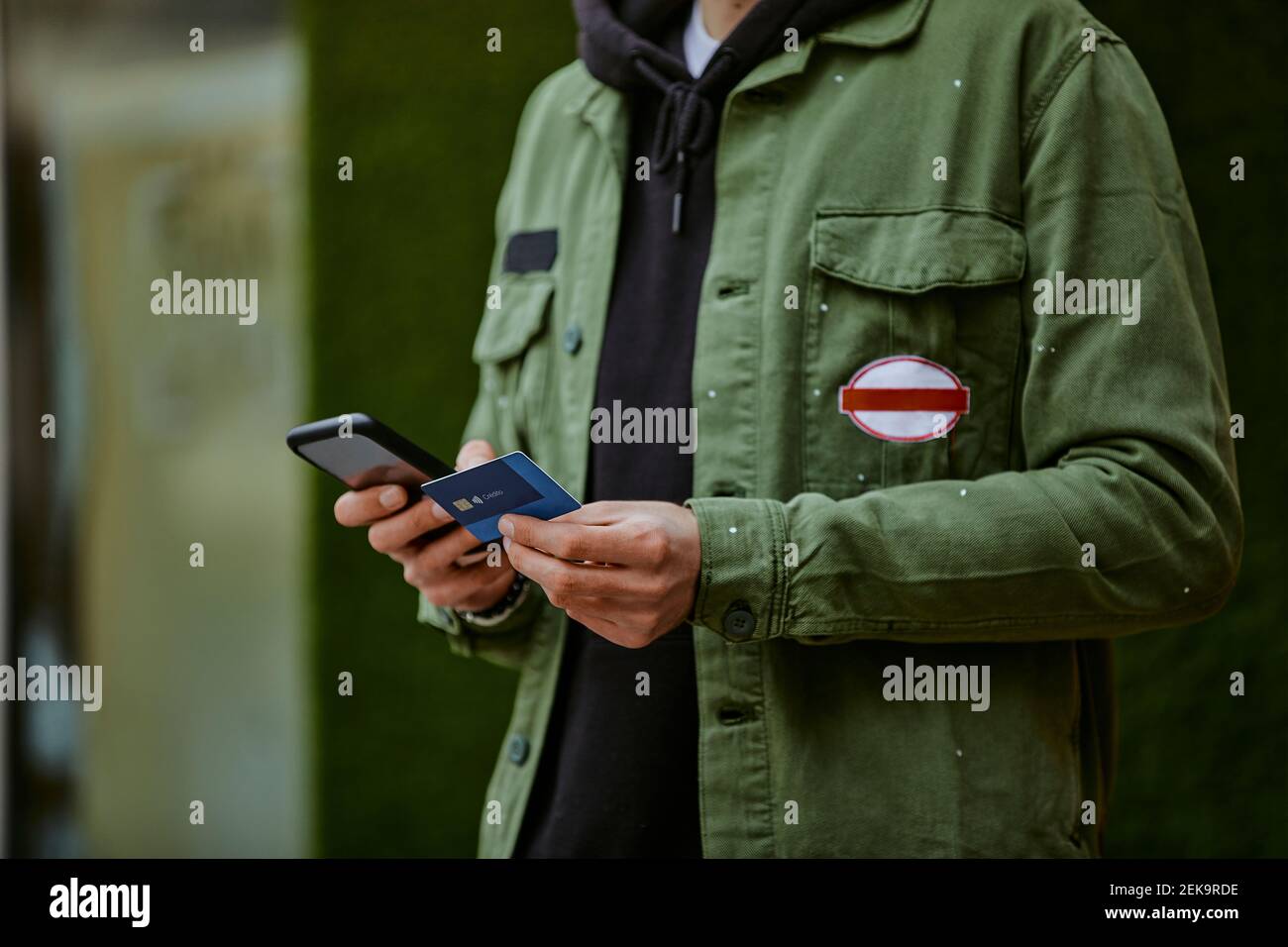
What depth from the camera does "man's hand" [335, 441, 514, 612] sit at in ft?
3.60

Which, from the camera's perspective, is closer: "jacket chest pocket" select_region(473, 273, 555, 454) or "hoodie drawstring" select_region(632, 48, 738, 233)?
"hoodie drawstring" select_region(632, 48, 738, 233)

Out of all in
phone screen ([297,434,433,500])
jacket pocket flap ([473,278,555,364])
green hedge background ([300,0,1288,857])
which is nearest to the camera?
phone screen ([297,434,433,500])

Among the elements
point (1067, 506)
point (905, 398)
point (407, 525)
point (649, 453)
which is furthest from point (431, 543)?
point (1067, 506)

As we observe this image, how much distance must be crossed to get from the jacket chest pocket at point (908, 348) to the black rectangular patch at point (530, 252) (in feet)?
1.00

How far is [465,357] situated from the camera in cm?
192

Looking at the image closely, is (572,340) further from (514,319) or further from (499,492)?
(499,492)

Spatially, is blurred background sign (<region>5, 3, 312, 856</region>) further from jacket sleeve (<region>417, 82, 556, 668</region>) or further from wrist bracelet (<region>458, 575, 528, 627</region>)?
wrist bracelet (<region>458, 575, 528, 627</region>)

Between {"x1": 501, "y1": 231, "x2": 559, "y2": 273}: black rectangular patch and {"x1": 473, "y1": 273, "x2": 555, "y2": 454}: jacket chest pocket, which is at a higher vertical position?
{"x1": 501, "y1": 231, "x2": 559, "y2": 273}: black rectangular patch

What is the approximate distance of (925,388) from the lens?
1047 millimetres

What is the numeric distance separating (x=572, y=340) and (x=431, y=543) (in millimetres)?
230

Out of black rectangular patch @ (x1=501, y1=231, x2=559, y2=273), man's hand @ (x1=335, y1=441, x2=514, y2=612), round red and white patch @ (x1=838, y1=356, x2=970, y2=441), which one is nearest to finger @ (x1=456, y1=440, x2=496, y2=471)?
man's hand @ (x1=335, y1=441, x2=514, y2=612)
